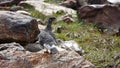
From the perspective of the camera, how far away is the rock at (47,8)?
667 inches

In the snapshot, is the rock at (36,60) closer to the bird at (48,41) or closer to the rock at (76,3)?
the bird at (48,41)

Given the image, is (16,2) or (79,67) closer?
(79,67)

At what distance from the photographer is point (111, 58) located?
37.4 feet

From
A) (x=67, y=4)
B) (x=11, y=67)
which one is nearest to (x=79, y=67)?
(x=11, y=67)

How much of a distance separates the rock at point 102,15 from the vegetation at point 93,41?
522mm

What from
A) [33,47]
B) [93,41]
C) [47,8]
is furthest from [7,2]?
[33,47]

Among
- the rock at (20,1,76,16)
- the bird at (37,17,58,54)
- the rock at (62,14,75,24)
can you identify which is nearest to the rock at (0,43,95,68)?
the bird at (37,17,58,54)

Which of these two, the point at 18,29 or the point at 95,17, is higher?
the point at 18,29

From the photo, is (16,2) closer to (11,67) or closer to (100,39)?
(100,39)

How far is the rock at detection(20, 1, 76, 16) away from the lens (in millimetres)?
16944

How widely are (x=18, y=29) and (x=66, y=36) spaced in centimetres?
339

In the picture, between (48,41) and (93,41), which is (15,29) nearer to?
(48,41)

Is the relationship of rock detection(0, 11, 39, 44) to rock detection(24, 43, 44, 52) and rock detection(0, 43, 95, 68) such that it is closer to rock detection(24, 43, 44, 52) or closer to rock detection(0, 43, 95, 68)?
rock detection(24, 43, 44, 52)

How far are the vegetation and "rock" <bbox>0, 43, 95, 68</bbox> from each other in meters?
2.46
